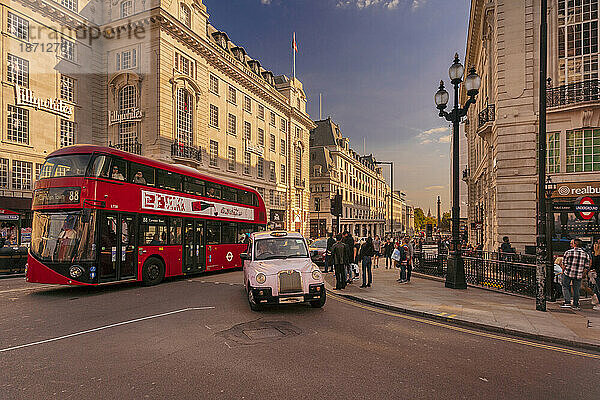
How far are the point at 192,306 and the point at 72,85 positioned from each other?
89.4 feet

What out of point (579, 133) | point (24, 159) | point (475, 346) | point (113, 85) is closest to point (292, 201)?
point (113, 85)

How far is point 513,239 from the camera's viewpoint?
64.7 feet

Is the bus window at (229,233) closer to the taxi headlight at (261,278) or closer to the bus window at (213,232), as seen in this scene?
the bus window at (213,232)

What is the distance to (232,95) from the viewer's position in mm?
40062

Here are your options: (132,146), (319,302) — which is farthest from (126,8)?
(319,302)

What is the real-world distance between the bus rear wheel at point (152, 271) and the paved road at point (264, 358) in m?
3.85

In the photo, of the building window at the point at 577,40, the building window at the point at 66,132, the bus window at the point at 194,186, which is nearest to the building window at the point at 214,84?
the building window at the point at 66,132

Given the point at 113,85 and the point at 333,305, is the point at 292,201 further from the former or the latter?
the point at 333,305

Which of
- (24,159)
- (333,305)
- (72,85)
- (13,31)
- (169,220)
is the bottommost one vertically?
(333,305)

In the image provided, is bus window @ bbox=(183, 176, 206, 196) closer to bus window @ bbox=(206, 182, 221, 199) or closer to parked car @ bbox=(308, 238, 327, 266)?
bus window @ bbox=(206, 182, 221, 199)

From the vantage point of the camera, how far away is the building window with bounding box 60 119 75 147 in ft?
92.2

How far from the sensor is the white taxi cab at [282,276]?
28.1 feet

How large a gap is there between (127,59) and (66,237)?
81.3 feet

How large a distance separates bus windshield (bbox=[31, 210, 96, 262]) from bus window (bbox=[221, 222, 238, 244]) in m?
7.07
